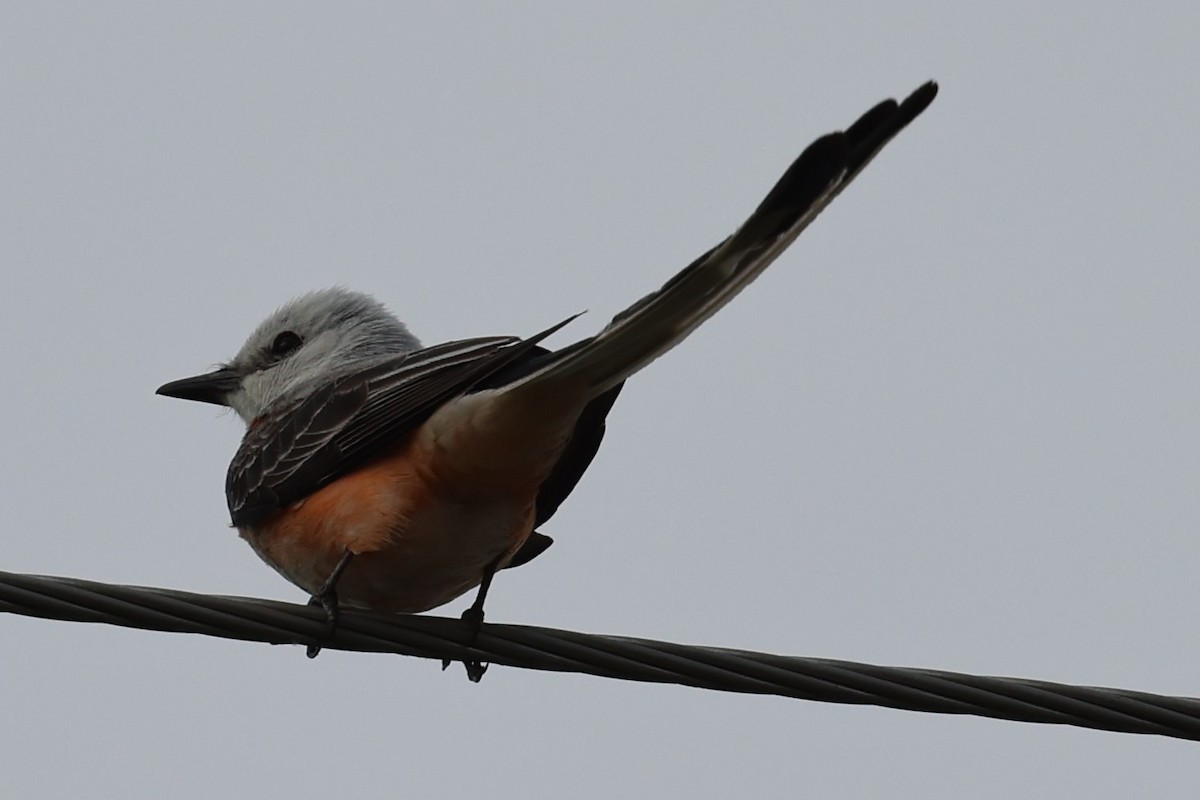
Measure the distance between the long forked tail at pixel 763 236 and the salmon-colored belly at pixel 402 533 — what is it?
1.10 meters

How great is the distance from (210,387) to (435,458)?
7.16 feet

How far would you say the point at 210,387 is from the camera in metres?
6.87

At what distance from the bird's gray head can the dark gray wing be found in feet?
2.51

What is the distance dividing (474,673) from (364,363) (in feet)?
4.91

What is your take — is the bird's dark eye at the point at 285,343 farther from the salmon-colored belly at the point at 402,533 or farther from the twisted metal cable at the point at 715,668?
the twisted metal cable at the point at 715,668

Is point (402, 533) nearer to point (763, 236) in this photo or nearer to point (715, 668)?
point (715, 668)

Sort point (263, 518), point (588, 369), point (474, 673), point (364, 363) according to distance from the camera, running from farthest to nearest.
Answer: point (364, 363) → point (263, 518) → point (474, 673) → point (588, 369)

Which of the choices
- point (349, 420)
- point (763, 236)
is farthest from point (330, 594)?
point (763, 236)

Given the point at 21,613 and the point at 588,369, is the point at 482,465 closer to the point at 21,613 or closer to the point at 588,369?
the point at 588,369

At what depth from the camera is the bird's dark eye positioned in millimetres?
6828

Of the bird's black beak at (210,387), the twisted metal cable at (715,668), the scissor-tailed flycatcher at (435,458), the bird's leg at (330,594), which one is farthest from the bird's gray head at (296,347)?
the twisted metal cable at (715,668)

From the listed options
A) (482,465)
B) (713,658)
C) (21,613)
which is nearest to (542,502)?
(482,465)

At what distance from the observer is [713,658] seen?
12.9ft

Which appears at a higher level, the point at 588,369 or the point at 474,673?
the point at 588,369
